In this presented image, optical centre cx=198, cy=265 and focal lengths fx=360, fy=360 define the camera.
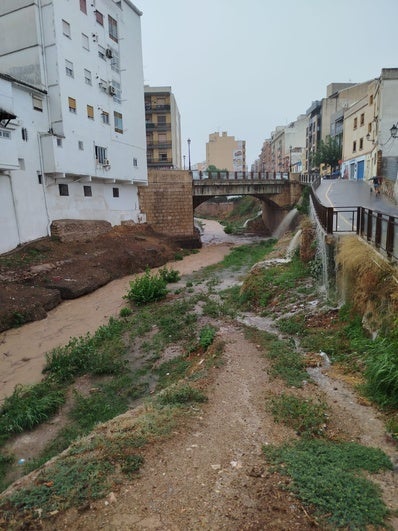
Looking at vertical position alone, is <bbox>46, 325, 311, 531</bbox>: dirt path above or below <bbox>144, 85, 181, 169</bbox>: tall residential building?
below

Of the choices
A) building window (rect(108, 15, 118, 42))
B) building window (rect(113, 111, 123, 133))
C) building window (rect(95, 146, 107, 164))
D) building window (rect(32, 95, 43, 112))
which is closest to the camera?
building window (rect(32, 95, 43, 112))

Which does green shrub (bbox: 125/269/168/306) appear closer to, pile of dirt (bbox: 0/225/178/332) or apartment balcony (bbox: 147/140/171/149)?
pile of dirt (bbox: 0/225/178/332)

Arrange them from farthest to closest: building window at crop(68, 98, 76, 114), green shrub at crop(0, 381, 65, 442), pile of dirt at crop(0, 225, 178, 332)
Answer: building window at crop(68, 98, 76, 114), pile of dirt at crop(0, 225, 178, 332), green shrub at crop(0, 381, 65, 442)

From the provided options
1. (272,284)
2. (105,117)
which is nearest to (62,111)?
(105,117)

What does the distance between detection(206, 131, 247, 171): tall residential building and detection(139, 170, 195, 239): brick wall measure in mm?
90215

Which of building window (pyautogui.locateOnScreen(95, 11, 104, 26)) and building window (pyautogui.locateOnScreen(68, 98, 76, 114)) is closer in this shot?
building window (pyautogui.locateOnScreen(68, 98, 76, 114))

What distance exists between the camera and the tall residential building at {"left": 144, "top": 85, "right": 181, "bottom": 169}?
58250 mm

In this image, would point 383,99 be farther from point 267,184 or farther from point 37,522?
point 37,522

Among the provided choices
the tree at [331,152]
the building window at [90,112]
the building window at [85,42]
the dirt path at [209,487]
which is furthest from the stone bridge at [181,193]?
the dirt path at [209,487]

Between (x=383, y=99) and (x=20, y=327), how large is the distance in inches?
1172

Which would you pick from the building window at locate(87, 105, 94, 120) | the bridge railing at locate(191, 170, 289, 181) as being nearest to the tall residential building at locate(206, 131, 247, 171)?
the bridge railing at locate(191, 170, 289, 181)

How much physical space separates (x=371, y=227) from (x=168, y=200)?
2645cm

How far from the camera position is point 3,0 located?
22.6m

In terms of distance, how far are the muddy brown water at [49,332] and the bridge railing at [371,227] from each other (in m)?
9.88
